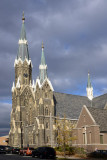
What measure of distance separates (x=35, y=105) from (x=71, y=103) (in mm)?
13192

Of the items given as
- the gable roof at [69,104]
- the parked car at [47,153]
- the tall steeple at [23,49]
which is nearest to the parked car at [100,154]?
the parked car at [47,153]

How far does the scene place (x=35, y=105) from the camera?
231 ft

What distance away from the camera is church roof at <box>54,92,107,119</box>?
7319 centimetres

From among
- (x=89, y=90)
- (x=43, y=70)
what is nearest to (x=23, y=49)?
(x=43, y=70)

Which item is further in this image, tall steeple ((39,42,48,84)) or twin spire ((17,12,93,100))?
twin spire ((17,12,93,100))

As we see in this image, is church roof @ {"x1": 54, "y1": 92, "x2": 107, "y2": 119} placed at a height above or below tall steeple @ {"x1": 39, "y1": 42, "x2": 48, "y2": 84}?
below

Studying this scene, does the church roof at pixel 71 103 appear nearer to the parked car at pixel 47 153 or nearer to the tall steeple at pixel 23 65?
the tall steeple at pixel 23 65

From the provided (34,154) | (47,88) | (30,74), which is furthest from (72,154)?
(30,74)

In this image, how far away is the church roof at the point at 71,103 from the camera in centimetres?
7319

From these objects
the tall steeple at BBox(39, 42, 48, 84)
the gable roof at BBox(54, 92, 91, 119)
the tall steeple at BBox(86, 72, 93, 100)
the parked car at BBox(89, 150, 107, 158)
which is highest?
the tall steeple at BBox(39, 42, 48, 84)

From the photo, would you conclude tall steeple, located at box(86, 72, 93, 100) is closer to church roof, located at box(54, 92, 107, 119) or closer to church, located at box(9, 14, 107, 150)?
church, located at box(9, 14, 107, 150)

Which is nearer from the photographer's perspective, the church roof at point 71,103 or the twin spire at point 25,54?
the church roof at point 71,103

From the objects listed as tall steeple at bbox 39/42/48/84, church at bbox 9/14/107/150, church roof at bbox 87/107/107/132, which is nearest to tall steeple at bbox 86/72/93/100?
church at bbox 9/14/107/150

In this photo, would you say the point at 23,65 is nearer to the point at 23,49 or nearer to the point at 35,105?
the point at 23,49
